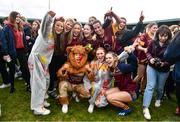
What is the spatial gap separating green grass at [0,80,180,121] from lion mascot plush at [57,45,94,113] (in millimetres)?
257

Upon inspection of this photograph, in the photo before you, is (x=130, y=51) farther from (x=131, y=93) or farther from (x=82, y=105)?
(x=82, y=105)

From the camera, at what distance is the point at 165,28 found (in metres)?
5.64

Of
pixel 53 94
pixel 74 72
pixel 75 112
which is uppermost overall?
pixel 74 72

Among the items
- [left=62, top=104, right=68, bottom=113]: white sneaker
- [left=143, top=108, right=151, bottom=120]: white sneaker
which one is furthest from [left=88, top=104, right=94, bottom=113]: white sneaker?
[left=143, top=108, right=151, bottom=120]: white sneaker

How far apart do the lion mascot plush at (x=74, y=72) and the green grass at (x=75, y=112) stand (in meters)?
0.26

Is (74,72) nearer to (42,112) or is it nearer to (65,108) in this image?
(65,108)

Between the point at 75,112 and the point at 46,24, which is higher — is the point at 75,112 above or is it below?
below

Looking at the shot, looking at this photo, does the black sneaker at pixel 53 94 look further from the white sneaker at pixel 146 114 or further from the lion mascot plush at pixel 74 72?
the white sneaker at pixel 146 114

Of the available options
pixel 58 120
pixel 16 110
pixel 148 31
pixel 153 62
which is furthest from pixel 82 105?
pixel 148 31

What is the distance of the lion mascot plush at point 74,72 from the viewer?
5.94m

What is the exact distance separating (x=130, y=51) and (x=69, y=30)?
1432 millimetres

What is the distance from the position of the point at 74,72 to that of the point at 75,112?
82 cm

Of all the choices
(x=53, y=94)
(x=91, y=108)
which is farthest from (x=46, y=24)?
(x=91, y=108)

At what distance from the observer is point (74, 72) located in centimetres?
600
